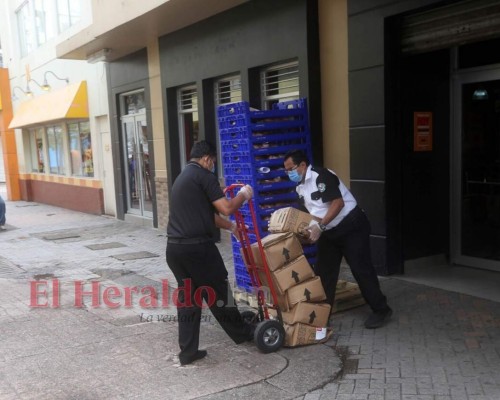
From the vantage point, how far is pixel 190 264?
439 centimetres

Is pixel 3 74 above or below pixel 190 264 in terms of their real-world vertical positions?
above

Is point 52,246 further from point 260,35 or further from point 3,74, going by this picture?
point 3,74

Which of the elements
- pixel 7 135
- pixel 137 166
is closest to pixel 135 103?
pixel 137 166

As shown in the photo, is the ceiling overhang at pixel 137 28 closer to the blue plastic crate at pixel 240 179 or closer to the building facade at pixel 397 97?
the building facade at pixel 397 97

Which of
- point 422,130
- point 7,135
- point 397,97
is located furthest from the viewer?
point 7,135

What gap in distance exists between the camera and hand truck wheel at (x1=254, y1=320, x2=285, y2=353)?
4.54 m

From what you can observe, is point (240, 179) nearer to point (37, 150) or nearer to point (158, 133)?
point (158, 133)

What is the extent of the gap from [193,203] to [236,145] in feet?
6.06

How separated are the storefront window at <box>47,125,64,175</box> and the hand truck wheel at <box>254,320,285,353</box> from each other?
1392 centimetres

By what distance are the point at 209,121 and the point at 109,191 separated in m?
5.12

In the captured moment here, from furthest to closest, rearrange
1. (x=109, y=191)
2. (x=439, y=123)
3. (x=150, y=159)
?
(x=109, y=191) → (x=150, y=159) → (x=439, y=123)

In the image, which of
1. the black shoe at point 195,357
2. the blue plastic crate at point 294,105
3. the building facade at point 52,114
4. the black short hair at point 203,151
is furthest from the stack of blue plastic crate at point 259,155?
the building facade at point 52,114

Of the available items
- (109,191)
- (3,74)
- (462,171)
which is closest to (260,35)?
(462,171)

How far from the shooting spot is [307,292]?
4742 mm
